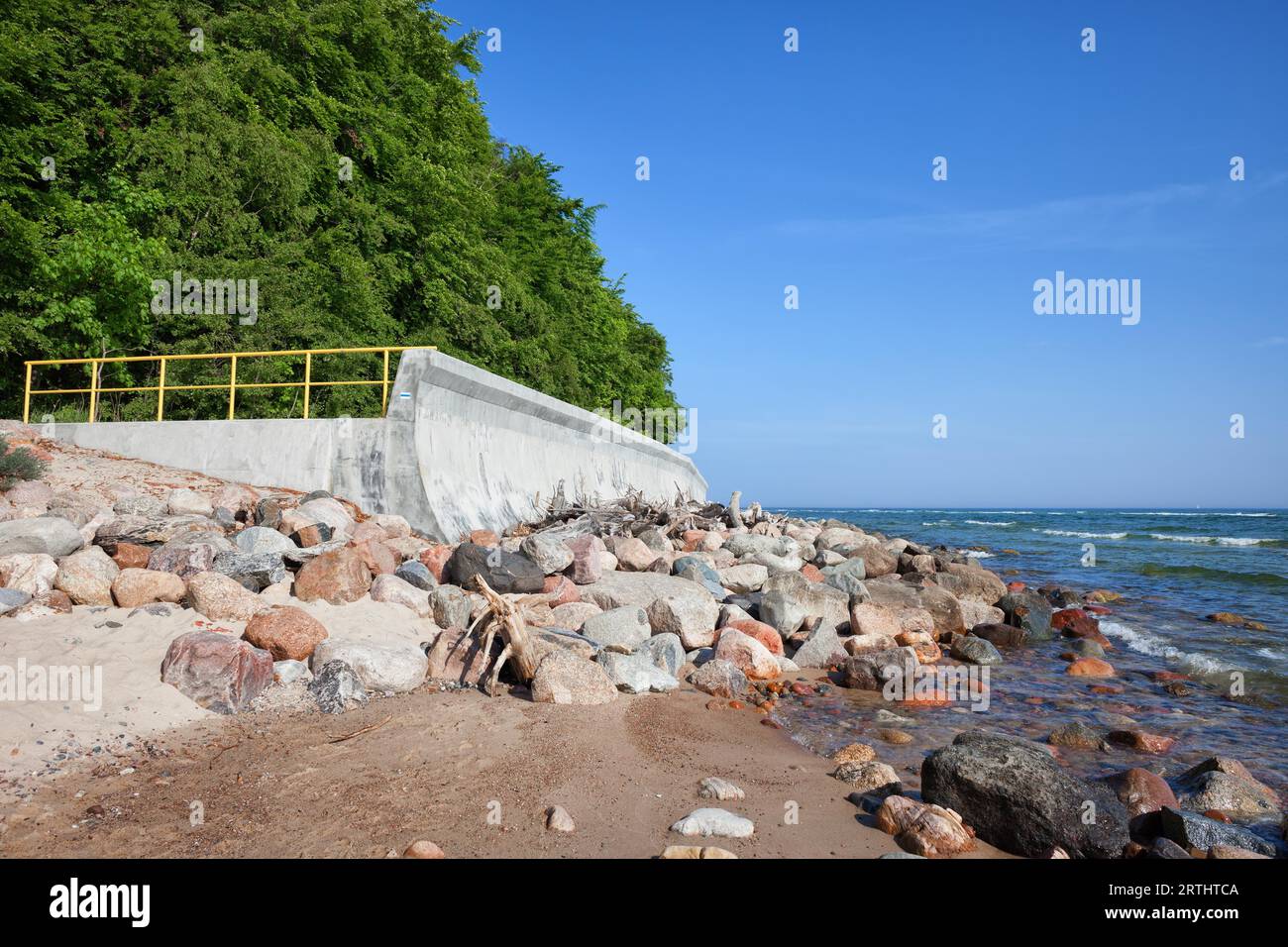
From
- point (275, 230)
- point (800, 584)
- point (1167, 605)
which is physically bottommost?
point (1167, 605)

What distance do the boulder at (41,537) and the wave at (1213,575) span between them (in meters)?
21.9

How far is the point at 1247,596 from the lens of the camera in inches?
575

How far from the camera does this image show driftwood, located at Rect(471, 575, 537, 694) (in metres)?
6.00

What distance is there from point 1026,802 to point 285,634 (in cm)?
535

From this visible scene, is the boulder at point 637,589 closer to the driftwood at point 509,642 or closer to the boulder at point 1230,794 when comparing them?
the driftwood at point 509,642

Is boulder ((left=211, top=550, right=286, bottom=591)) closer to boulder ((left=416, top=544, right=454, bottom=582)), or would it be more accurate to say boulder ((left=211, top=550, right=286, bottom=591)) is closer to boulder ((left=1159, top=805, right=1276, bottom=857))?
boulder ((left=416, top=544, right=454, bottom=582))

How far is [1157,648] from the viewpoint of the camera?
9.62 metres

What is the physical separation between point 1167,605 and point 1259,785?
10.6 meters

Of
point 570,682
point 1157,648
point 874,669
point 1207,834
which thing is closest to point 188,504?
point 570,682

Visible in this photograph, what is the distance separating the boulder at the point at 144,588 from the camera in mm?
6129

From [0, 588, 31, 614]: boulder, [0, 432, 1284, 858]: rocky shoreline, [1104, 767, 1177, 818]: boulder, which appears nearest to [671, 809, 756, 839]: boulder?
[0, 432, 1284, 858]: rocky shoreline
